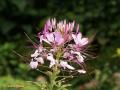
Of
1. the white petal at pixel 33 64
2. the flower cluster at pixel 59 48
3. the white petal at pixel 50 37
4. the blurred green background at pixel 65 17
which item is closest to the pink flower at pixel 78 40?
the flower cluster at pixel 59 48

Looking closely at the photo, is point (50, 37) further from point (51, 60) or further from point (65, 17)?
point (65, 17)

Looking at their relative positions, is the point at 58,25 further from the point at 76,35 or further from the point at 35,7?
the point at 35,7

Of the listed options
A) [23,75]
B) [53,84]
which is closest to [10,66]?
[23,75]

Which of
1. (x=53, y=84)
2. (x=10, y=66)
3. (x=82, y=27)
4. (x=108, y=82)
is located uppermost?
(x=82, y=27)

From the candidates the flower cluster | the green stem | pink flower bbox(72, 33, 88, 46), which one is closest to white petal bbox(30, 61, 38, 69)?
the flower cluster

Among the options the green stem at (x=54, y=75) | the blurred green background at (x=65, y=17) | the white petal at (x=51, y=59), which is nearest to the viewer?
the white petal at (x=51, y=59)

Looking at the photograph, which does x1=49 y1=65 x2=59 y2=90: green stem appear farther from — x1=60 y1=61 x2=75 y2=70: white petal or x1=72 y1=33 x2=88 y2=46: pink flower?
x1=72 y1=33 x2=88 y2=46: pink flower

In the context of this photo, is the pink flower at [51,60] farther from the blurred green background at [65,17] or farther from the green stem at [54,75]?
the blurred green background at [65,17]

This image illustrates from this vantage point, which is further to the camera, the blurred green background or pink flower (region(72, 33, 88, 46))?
the blurred green background
